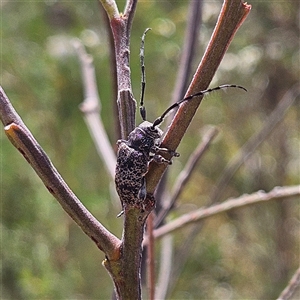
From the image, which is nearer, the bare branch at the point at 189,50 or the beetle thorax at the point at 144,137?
the beetle thorax at the point at 144,137

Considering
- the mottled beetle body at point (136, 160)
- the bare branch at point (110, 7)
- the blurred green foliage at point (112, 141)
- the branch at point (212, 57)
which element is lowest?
the blurred green foliage at point (112, 141)

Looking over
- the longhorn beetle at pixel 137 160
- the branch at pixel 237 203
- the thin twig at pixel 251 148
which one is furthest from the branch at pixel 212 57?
the thin twig at pixel 251 148

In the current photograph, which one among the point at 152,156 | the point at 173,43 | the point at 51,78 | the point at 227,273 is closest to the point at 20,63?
the point at 51,78

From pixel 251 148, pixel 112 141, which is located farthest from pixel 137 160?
pixel 112 141

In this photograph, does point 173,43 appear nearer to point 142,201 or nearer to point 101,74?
point 101,74

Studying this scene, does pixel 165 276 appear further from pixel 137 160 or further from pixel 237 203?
pixel 137 160

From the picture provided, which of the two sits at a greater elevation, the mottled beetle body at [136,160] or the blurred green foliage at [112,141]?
the mottled beetle body at [136,160]

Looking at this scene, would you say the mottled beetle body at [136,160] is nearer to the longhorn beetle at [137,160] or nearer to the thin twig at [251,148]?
the longhorn beetle at [137,160]
